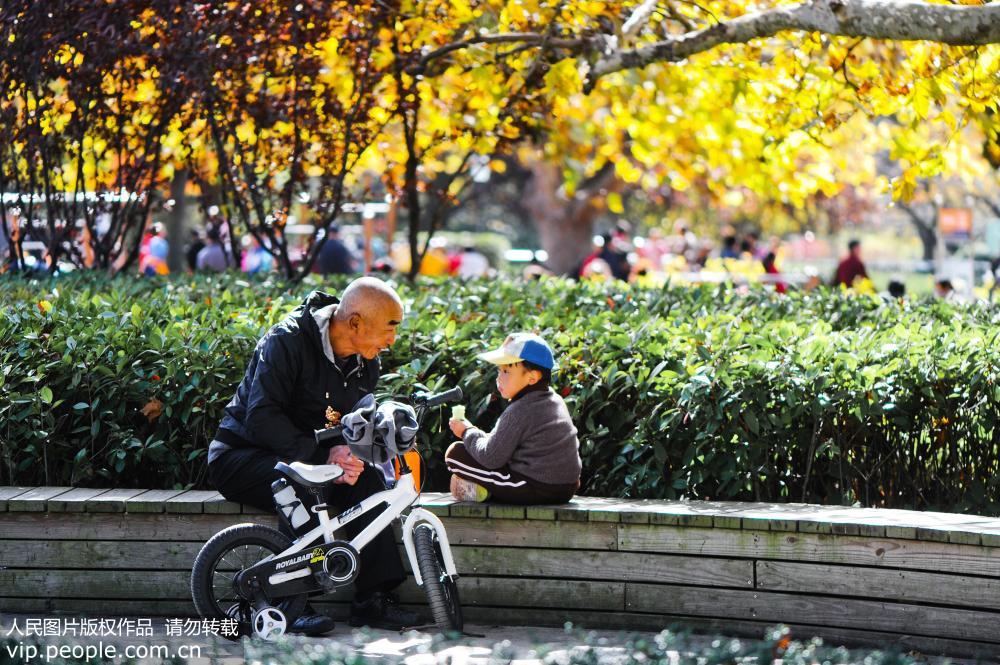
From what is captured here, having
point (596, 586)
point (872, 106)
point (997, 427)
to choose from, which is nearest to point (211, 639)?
point (596, 586)

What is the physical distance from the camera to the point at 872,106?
1003 centimetres

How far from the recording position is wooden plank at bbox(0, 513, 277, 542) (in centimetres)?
564

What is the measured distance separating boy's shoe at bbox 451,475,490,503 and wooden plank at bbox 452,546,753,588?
207mm

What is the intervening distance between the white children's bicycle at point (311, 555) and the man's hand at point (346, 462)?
0.16 feet

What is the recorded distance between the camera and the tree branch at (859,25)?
6723mm

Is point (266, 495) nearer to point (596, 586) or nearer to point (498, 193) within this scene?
point (596, 586)

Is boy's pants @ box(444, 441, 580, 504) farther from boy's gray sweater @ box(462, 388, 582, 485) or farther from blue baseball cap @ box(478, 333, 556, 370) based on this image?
blue baseball cap @ box(478, 333, 556, 370)

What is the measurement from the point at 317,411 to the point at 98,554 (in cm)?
108

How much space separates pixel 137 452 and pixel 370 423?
1422 millimetres

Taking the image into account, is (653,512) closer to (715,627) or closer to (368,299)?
(715,627)

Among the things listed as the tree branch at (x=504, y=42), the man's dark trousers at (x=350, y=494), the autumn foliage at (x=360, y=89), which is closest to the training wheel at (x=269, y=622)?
the man's dark trousers at (x=350, y=494)

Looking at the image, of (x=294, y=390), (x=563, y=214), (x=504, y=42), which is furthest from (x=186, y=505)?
(x=563, y=214)

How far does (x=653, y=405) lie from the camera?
609 centimetres

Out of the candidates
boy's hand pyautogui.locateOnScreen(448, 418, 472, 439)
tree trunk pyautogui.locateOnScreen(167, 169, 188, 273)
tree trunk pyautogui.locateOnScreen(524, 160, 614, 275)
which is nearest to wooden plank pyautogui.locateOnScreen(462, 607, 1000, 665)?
boy's hand pyautogui.locateOnScreen(448, 418, 472, 439)
